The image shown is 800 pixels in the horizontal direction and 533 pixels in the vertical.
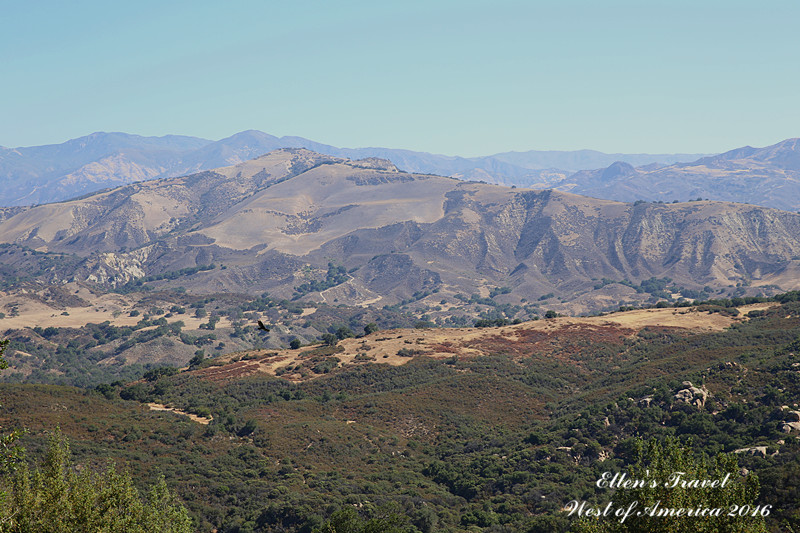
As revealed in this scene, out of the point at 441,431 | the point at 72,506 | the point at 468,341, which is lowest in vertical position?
the point at 441,431

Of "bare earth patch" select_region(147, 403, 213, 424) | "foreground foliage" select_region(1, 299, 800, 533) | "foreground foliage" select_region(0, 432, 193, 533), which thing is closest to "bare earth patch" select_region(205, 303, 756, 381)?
"foreground foliage" select_region(1, 299, 800, 533)

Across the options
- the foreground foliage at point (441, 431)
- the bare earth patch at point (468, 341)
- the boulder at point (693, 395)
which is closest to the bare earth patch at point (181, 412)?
the foreground foliage at point (441, 431)

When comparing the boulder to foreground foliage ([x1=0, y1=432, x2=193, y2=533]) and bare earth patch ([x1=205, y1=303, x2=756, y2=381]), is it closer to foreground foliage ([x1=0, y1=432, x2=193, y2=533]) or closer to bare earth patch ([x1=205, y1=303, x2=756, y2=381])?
bare earth patch ([x1=205, y1=303, x2=756, y2=381])

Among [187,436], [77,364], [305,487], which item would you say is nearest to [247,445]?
[187,436]

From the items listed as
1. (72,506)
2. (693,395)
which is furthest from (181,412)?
(693,395)

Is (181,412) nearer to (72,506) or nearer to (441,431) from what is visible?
(441,431)

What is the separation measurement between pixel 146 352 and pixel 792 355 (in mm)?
162197

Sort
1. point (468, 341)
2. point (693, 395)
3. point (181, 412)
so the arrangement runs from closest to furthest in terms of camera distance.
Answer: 1. point (693, 395)
2. point (181, 412)
3. point (468, 341)

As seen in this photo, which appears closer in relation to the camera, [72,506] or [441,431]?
[72,506]

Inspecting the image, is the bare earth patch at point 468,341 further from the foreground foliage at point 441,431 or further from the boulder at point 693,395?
the boulder at point 693,395

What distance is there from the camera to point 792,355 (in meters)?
72.8

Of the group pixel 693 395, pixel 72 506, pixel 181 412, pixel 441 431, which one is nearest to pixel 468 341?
pixel 441 431

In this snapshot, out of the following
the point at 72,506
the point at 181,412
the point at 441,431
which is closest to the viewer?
the point at 72,506

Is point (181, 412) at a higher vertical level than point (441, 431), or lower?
higher
